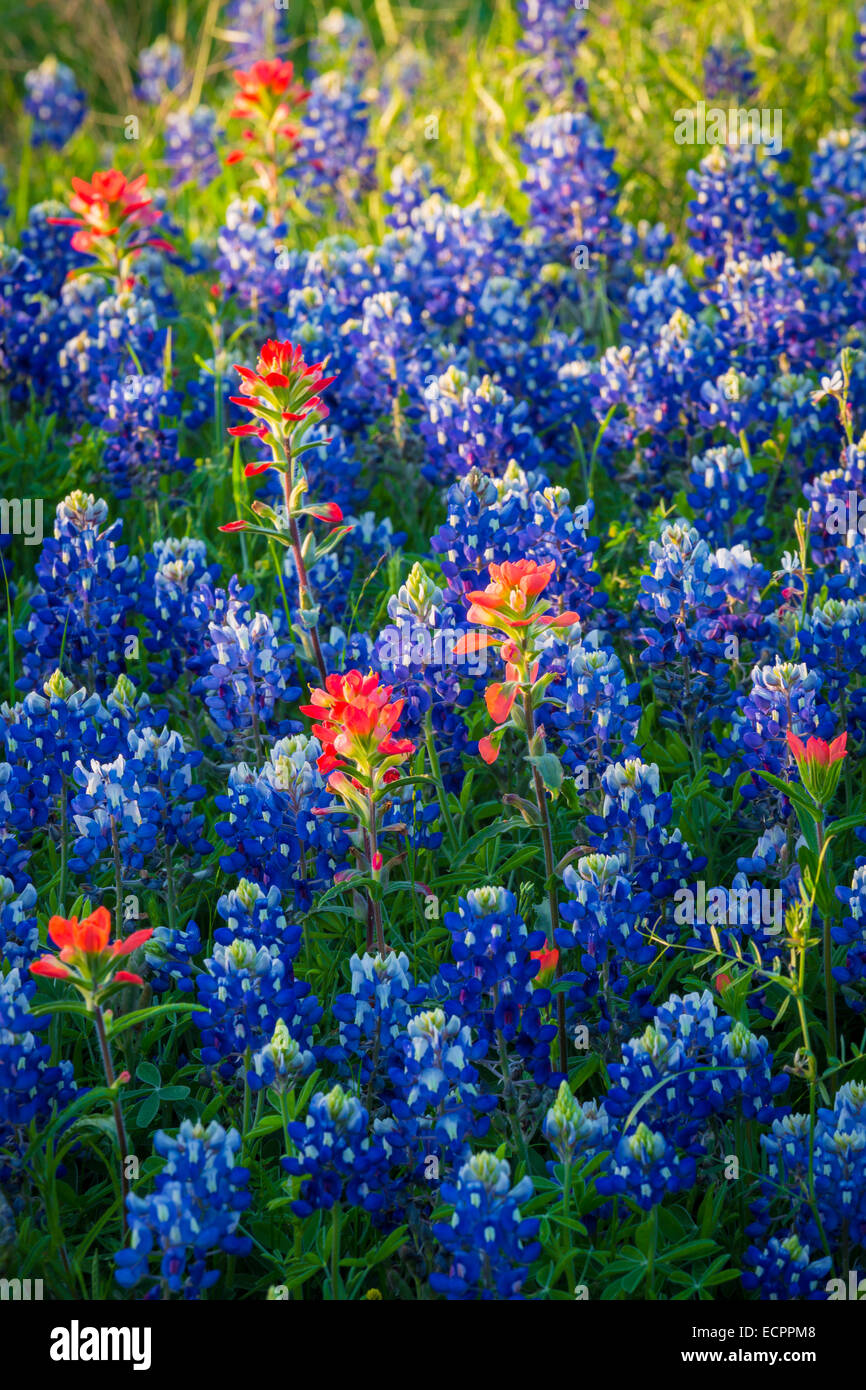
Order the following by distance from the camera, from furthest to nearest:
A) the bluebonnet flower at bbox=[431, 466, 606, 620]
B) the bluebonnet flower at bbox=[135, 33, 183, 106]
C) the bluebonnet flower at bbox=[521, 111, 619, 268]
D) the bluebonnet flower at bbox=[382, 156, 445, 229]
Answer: the bluebonnet flower at bbox=[135, 33, 183, 106], the bluebonnet flower at bbox=[382, 156, 445, 229], the bluebonnet flower at bbox=[521, 111, 619, 268], the bluebonnet flower at bbox=[431, 466, 606, 620]

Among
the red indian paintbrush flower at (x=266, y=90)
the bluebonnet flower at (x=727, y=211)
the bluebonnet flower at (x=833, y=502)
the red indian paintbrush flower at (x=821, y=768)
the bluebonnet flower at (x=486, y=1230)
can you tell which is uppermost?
the red indian paintbrush flower at (x=266, y=90)

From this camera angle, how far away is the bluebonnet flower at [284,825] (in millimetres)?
3023

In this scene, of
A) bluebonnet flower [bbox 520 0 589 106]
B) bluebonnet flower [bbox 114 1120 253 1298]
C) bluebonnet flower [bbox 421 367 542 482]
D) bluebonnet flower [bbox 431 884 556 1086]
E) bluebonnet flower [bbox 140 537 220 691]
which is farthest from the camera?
bluebonnet flower [bbox 520 0 589 106]

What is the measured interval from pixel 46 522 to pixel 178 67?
494cm

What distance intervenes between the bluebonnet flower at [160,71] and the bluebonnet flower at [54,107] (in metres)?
0.42

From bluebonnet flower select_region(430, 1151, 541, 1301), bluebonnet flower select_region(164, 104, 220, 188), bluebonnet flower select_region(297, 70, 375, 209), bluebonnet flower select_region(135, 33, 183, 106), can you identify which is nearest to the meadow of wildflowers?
bluebonnet flower select_region(430, 1151, 541, 1301)

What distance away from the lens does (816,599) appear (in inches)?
149

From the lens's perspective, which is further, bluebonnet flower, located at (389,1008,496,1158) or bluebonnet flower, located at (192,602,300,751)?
bluebonnet flower, located at (192,602,300,751)

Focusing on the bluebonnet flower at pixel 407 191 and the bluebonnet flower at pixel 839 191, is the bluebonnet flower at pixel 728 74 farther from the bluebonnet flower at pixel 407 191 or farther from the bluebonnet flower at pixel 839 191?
the bluebonnet flower at pixel 407 191

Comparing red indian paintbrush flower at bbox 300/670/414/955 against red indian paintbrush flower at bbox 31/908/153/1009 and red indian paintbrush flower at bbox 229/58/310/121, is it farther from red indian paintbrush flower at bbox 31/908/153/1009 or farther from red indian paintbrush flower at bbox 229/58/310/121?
red indian paintbrush flower at bbox 229/58/310/121

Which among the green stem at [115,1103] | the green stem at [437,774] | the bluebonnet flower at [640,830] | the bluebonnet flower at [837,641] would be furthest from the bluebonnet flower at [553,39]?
the green stem at [115,1103]

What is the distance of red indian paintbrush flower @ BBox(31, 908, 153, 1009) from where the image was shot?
7.82 ft

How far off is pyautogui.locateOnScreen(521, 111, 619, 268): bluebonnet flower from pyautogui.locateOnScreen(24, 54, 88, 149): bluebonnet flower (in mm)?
3543

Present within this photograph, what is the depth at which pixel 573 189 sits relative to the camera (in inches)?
216
